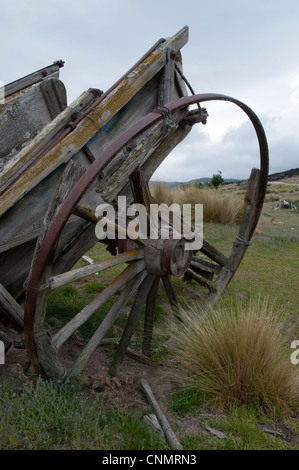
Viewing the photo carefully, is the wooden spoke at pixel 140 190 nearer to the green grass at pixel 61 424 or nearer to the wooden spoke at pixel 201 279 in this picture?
the wooden spoke at pixel 201 279

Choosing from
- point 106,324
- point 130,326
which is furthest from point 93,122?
point 130,326

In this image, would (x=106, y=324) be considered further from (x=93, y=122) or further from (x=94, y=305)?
(x=93, y=122)

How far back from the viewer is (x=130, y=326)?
116 inches

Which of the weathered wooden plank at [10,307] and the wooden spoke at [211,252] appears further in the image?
the wooden spoke at [211,252]

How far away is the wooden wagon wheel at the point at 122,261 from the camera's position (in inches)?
79.0

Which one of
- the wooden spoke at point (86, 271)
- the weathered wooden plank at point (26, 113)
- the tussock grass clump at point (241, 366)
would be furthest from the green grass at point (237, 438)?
the weathered wooden plank at point (26, 113)

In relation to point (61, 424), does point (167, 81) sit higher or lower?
higher

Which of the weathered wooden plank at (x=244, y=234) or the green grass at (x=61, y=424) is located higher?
the weathered wooden plank at (x=244, y=234)

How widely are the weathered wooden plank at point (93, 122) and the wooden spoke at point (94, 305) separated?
81cm

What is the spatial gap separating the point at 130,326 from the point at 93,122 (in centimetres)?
154

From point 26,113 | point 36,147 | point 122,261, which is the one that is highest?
point 26,113

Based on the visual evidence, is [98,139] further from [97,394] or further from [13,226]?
[97,394]

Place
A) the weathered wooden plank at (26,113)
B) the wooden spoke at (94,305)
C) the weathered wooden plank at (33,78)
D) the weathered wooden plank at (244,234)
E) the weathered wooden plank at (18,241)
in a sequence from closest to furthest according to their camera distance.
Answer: the wooden spoke at (94,305) → the weathered wooden plank at (18,241) → the weathered wooden plank at (26,113) → the weathered wooden plank at (33,78) → the weathered wooden plank at (244,234)

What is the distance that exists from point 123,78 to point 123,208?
3.33 feet
